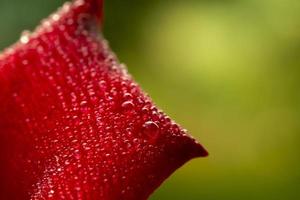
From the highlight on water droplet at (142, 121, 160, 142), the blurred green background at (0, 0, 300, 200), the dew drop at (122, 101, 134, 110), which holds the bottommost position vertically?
the highlight on water droplet at (142, 121, 160, 142)

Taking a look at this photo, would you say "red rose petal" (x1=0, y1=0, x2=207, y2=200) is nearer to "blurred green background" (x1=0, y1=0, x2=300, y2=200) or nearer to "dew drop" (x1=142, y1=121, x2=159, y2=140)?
"dew drop" (x1=142, y1=121, x2=159, y2=140)

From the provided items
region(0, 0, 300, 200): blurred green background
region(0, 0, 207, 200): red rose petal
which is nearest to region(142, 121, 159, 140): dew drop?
region(0, 0, 207, 200): red rose petal

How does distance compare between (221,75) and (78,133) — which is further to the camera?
(221,75)

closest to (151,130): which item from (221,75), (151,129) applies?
(151,129)

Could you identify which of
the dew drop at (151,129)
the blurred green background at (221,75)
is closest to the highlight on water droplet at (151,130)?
the dew drop at (151,129)

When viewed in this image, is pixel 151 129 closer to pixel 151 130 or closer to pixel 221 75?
pixel 151 130

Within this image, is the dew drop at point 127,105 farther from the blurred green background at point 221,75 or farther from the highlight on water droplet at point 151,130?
the blurred green background at point 221,75

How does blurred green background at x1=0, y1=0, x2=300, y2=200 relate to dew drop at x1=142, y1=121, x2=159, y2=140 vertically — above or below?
above
